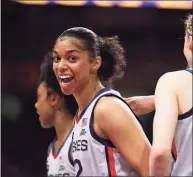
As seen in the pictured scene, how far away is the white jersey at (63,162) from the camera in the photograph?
2465 mm

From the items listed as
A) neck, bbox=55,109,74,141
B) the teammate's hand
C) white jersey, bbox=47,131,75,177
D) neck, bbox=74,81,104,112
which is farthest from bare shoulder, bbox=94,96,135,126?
neck, bbox=55,109,74,141

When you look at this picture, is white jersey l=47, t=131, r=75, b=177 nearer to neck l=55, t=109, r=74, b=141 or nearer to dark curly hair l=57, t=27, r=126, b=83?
neck l=55, t=109, r=74, b=141

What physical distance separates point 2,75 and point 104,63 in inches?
84.7

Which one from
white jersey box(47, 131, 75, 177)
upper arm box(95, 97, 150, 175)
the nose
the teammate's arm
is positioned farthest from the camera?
white jersey box(47, 131, 75, 177)

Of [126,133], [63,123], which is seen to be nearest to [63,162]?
[63,123]

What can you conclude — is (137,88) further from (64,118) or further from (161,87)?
(161,87)

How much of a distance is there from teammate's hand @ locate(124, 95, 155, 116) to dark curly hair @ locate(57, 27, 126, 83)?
0.11m

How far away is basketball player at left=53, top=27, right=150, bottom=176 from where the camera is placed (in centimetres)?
171

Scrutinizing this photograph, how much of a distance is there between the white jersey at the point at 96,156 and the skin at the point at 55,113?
93cm

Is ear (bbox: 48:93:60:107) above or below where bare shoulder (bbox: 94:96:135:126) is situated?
below

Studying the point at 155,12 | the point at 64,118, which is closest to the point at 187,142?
the point at 64,118

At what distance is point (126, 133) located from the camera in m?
1.70

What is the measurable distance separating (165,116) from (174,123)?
0.03 m

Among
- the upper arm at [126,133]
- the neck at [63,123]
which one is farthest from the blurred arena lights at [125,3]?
the upper arm at [126,133]
